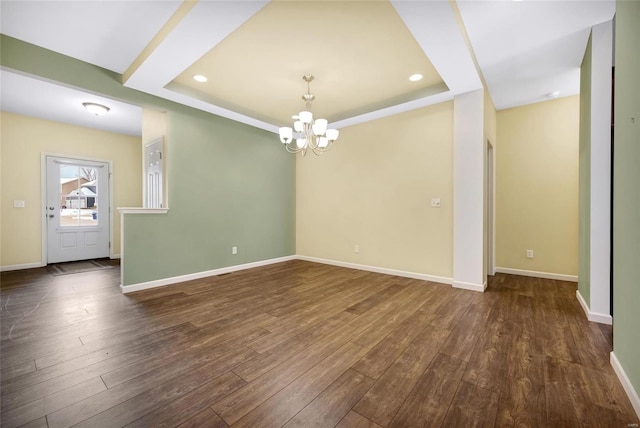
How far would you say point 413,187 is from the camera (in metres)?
3.96

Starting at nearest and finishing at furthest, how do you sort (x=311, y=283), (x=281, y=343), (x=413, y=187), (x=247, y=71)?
(x=281, y=343) < (x=247, y=71) < (x=311, y=283) < (x=413, y=187)

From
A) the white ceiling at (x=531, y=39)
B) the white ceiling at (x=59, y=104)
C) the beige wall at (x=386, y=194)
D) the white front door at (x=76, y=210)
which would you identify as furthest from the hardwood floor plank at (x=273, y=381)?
the white front door at (x=76, y=210)

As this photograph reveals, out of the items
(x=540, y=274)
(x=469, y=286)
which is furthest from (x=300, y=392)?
(x=540, y=274)

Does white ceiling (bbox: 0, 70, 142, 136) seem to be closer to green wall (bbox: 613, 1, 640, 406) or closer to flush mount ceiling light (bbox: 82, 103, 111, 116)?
flush mount ceiling light (bbox: 82, 103, 111, 116)

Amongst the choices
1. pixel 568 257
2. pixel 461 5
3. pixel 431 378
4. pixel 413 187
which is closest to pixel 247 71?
pixel 461 5

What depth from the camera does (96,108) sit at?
413 cm

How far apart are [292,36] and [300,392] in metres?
2.90

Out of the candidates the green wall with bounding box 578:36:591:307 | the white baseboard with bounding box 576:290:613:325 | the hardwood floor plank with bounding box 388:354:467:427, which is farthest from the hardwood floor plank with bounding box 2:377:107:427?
the green wall with bounding box 578:36:591:307

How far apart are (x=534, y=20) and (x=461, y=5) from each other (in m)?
0.80

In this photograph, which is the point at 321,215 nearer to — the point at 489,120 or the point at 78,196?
the point at 489,120

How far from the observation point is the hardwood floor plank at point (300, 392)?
1.27 metres

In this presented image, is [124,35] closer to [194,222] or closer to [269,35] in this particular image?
[269,35]

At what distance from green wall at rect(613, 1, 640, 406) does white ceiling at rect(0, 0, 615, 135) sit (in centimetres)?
92

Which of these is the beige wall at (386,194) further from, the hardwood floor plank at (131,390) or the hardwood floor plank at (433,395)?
the hardwood floor plank at (131,390)
